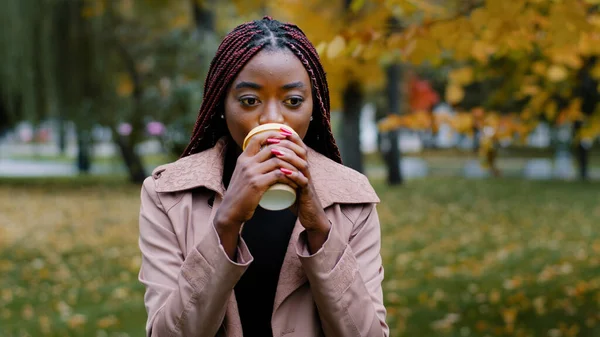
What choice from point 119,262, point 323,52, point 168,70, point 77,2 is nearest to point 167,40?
point 168,70

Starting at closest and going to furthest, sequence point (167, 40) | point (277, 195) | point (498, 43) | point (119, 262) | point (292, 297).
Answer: point (277, 195), point (292, 297), point (498, 43), point (119, 262), point (167, 40)

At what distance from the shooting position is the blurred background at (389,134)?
4145 millimetres

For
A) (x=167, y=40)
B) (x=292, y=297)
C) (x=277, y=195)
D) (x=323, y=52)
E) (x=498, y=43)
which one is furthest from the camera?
(x=167, y=40)

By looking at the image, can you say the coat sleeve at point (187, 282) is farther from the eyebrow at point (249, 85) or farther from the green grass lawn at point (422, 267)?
the green grass lawn at point (422, 267)

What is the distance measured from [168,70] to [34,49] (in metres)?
3.24

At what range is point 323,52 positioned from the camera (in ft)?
11.8

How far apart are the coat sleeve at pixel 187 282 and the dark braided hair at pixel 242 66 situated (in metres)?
0.29

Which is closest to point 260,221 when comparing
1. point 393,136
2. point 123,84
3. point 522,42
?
point 522,42

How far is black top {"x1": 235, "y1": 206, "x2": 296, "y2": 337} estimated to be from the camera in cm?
167

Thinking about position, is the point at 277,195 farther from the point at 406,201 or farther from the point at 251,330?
the point at 406,201

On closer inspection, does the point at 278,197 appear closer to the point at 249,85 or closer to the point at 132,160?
the point at 249,85

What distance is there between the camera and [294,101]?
63.9 inches

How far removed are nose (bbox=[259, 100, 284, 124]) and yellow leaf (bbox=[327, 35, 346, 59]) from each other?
6.33 ft

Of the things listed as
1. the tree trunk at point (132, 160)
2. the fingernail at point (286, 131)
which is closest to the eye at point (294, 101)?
the fingernail at point (286, 131)
